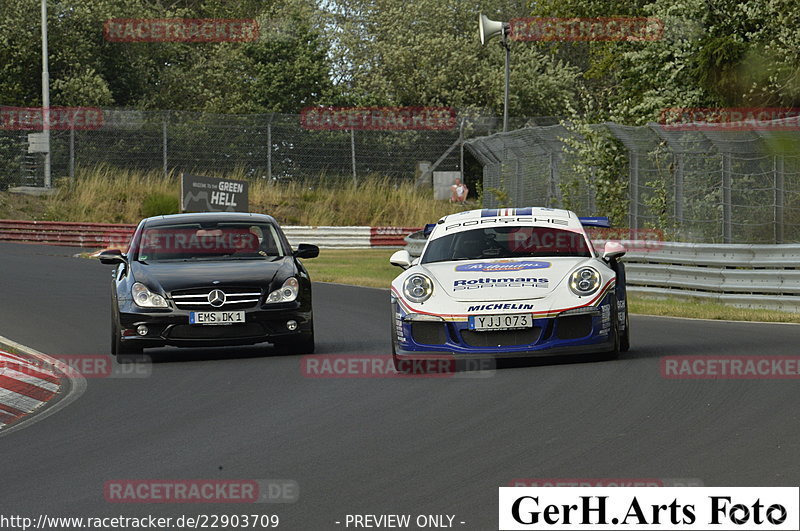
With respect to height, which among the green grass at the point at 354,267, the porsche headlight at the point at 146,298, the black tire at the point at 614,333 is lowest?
the green grass at the point at 354,267

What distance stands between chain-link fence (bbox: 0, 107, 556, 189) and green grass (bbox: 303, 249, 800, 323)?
3.78 meters

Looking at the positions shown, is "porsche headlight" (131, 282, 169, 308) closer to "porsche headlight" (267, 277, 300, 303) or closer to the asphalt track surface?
the asphalt track surface

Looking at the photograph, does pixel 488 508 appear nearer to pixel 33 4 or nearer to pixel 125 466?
pixel 125 466

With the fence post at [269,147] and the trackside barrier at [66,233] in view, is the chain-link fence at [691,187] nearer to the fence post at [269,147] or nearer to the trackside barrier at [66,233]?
the trackside barrier at [66,233]

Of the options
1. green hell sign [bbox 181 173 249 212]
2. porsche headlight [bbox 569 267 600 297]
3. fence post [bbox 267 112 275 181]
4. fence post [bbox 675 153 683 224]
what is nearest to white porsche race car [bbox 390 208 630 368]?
porsche headlight [bbox 569 267 600 297]

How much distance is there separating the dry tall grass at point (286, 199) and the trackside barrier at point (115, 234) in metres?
2.10

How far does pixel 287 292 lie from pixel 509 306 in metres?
2.70

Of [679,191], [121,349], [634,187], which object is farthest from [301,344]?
[634,187]

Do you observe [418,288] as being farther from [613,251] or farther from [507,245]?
[613,251]

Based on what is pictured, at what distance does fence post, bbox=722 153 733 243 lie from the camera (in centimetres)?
2170

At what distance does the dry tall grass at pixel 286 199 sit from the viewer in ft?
140

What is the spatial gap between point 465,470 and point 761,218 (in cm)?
1491

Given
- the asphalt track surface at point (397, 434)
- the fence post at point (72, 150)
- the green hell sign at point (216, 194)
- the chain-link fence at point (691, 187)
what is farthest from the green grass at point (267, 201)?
the asphalt track surface at point (397, 434)

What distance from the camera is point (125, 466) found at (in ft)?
25.4
